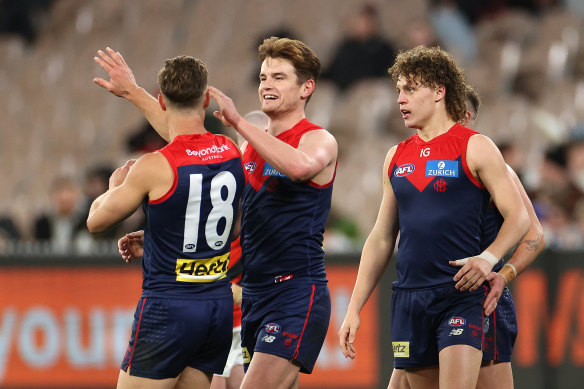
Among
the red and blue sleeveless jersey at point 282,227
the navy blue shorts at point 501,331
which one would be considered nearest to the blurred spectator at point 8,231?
the red and blue sleeveless jersey at point 282,227

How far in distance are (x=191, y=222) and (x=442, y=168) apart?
1432mm

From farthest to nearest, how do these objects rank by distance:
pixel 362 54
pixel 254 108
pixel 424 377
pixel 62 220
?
pixel 362 54 → pixel 254 108 → pixel 62 220 → pixel 424 377

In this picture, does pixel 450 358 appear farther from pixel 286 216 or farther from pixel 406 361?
pixel 286 216

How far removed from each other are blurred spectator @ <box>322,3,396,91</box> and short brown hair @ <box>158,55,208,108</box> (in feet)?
29.3

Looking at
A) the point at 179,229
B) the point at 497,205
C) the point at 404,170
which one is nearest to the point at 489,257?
the point at 497,205

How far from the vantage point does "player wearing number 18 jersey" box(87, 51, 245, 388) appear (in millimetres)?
5125

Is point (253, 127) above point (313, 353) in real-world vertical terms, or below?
above

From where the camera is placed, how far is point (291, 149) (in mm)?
5359

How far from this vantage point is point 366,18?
46.0 ft

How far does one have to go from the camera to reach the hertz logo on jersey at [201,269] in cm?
521

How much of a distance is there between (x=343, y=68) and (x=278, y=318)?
9.17 meters

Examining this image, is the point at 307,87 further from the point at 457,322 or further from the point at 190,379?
the point at 190,379

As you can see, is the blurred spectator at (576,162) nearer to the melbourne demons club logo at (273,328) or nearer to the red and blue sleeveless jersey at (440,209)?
the red and blue sleeveless jersey at (440,209)

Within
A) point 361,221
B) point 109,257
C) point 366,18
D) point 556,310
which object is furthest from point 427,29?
point 109,257
